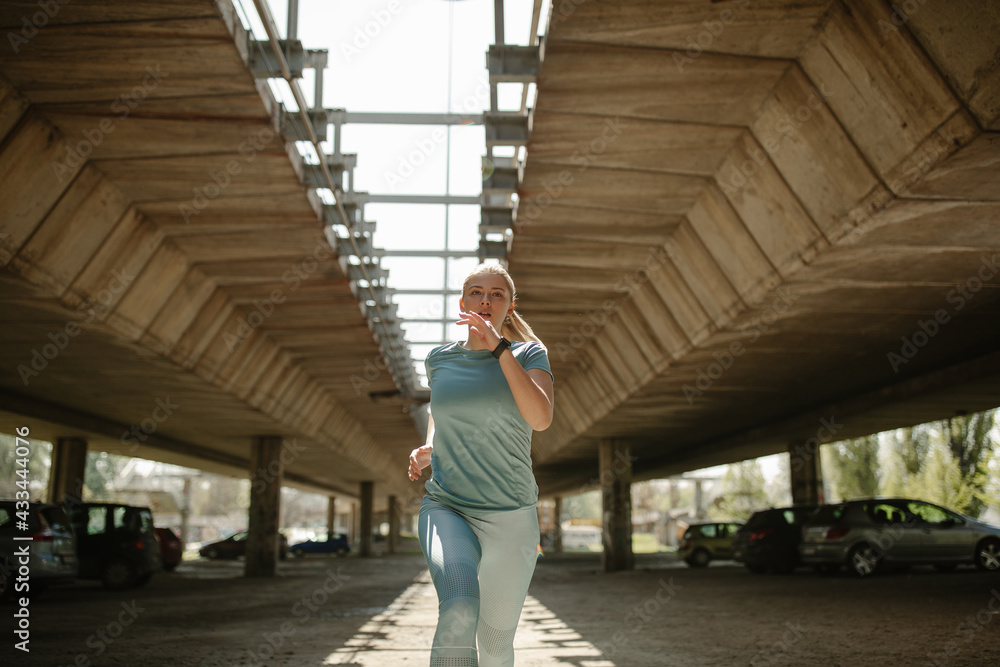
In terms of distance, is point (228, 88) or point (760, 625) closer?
point (228, 88)

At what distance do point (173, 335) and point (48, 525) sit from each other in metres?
3.80

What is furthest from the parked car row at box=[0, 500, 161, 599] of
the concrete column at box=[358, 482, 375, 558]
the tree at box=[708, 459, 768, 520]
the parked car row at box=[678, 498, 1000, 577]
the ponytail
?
the tree at box=[708, 459, 768, 520]

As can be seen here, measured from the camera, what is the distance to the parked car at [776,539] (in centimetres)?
1986

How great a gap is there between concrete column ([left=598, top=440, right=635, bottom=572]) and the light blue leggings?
2121cm

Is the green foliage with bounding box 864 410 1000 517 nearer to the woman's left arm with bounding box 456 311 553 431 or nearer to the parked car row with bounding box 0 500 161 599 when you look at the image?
the parked car row with bounding box 0 500 161 599

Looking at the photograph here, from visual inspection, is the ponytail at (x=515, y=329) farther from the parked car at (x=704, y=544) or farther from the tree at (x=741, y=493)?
the tree at (x=741, y=493)

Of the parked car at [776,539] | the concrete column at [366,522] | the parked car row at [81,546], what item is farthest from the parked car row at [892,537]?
the concrete column at [366,522]

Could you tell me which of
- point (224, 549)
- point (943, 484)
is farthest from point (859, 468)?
point (224, 549)

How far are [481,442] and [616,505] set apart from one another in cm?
2160

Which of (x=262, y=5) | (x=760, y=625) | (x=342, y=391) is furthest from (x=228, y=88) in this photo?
(x=342, y=391)

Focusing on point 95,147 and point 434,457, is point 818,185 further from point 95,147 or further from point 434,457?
point 95,147

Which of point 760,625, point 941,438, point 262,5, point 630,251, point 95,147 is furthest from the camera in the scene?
point 941,438

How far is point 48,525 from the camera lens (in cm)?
1346

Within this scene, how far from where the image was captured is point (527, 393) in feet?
10.0
